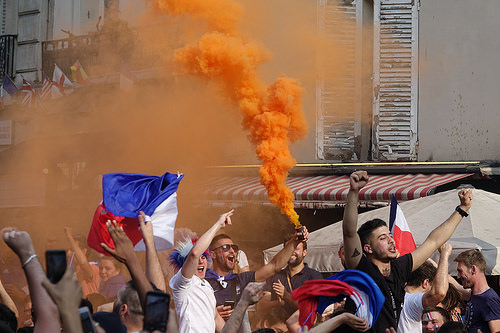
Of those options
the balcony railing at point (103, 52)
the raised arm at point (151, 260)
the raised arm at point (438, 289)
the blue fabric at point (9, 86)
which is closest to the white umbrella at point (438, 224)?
the raised arm at point (438, 289)

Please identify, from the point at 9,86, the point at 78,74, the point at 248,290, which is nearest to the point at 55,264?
the point at 248,290

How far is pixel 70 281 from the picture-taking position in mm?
2471

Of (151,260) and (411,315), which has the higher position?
(151,260)

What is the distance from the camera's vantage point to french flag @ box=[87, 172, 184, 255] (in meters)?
5.33

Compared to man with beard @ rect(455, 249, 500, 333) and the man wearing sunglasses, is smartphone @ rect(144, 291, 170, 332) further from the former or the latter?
man with beard @ rect(455, 249, 500, 333)

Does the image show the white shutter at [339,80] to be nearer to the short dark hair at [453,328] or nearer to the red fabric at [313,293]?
the short dark hair at [453,328]

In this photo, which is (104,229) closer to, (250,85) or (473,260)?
(473,260)

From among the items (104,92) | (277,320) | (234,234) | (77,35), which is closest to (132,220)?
(277,320)

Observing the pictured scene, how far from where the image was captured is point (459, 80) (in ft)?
39.1

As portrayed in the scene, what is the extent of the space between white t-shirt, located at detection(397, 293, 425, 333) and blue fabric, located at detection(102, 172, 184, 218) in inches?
78.7

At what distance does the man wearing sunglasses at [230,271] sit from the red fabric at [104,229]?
1183 millimetres

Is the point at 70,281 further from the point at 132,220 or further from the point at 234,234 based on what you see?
the point at 234,234

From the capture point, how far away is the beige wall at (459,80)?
1173 centimetres

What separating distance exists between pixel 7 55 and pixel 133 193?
567 inches
